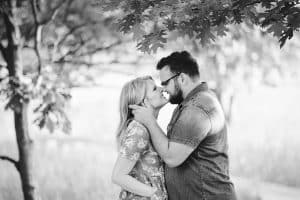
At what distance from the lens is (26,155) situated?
4500 millimetres

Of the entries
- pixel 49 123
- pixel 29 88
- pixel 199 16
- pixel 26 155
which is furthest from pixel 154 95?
pixel 26 155

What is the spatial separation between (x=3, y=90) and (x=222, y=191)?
2.03m

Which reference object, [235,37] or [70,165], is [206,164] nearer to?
[235,37]

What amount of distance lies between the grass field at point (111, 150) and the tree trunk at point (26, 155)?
10cm

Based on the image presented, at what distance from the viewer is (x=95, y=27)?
252 inches

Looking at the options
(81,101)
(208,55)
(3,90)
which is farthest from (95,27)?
(81,101)

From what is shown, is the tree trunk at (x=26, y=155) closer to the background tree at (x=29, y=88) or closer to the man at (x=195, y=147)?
the background tree at (x=29, y=88)

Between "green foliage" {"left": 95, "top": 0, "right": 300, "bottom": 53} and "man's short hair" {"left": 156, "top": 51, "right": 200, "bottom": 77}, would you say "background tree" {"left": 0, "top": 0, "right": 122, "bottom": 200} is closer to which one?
"man's short hair" {"left": 156, "top": 51, "right": 200, "bottom": 77}

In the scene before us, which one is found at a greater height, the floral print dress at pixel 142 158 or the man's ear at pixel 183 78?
the man's ear at pixel 183 78

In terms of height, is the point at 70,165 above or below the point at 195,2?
below

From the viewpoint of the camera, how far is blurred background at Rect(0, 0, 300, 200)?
6.19m

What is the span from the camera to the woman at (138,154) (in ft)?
9.64

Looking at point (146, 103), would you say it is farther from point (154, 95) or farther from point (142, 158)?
point (142, 158)

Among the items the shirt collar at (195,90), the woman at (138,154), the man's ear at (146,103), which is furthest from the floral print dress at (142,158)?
the shirt collar at (195,90)
